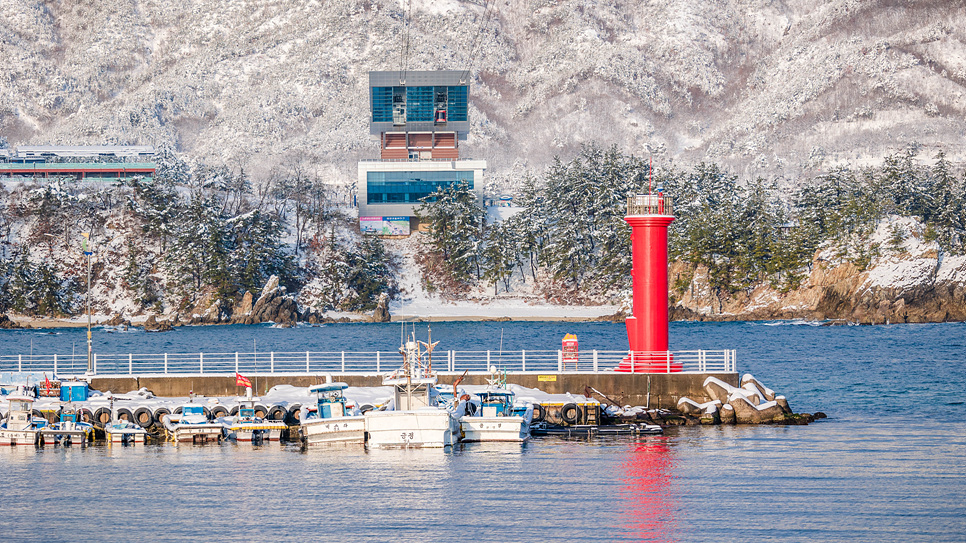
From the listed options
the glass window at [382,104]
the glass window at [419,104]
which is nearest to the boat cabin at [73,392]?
the glass window at [419,104]

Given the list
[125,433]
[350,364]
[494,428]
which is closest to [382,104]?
[350,364]

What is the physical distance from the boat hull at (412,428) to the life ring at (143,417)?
28.5 feet

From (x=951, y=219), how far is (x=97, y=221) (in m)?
93.2

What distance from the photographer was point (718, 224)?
123875 millimetres

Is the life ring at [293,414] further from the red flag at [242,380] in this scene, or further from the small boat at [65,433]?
the small boat at [65,433]

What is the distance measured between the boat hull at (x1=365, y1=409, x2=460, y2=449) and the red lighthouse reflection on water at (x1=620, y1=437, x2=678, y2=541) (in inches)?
227

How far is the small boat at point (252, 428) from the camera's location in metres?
40.1

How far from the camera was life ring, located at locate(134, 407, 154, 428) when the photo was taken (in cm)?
4125

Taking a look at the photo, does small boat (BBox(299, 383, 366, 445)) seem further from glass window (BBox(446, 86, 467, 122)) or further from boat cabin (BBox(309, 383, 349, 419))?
glass window (BBox(446, 86, 467, 122))

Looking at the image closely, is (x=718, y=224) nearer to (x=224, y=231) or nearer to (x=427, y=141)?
(x=427, y=141)

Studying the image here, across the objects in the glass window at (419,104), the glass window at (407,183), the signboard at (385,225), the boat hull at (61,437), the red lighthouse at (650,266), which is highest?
the glass window at (419,104)

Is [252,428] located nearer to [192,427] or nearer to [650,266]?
[192,427]

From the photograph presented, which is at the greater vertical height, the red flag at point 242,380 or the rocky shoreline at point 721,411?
the red flag at point 242,380

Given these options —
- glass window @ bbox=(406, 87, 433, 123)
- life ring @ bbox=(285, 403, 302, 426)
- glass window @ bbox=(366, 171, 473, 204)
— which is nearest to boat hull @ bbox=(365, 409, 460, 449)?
life ring @ bbox=(285, 403, 302, 426)
